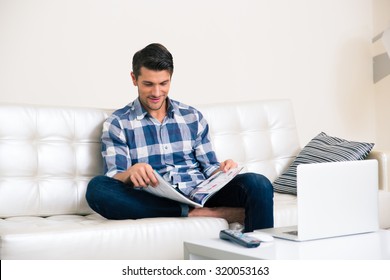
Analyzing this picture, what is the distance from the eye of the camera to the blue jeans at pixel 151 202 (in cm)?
238

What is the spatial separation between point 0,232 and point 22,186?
60cm

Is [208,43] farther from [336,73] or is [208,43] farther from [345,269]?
[345,269]

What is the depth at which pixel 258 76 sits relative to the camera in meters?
4.04

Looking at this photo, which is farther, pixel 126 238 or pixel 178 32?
pixel 178 32

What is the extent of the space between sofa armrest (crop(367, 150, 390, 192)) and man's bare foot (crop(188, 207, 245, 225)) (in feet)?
2.85

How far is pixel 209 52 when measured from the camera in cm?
384

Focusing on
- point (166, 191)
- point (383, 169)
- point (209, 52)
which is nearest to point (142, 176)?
point (166, 191)

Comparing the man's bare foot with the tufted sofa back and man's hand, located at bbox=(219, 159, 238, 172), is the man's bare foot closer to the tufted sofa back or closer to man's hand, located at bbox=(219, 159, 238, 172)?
man's hand, located at bbox=(219, 159, 238, 172)

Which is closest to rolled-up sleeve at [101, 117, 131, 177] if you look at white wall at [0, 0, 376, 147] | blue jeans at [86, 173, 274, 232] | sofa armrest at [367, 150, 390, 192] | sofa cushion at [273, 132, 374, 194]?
blue jeans at [86, 173, 274, 232]

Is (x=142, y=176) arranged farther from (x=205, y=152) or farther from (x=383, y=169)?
(x=383, y=169)

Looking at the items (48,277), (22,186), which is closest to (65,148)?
(22,186)

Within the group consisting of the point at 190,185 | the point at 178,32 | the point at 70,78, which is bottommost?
the point at 190,185

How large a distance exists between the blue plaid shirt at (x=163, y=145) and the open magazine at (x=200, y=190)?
0.16m

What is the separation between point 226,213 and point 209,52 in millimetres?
1564
